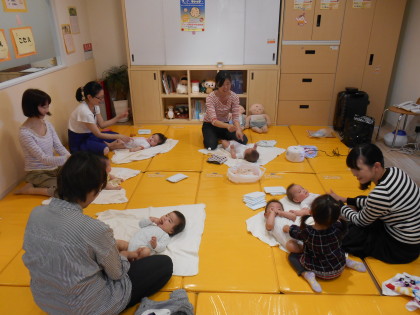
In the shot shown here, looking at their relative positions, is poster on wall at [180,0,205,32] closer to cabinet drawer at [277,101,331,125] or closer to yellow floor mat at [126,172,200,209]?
cabinet drawer at [277,101,331,125]

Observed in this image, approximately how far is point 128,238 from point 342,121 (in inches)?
136

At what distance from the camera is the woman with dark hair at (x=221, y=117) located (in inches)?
151

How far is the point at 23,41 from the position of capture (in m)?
3.27

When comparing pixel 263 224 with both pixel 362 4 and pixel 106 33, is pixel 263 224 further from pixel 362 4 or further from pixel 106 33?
pixel 106 33

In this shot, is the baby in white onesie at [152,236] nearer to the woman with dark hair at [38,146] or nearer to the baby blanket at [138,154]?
the woman with dark hair at [38,146]

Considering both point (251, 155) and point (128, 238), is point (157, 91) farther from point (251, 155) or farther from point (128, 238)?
point (128, 238)

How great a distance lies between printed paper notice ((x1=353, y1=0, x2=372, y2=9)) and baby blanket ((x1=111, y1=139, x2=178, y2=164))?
118 inches

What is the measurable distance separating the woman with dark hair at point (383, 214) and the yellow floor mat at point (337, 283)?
0.20 m

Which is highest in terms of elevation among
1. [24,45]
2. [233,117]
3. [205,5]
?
[205,5]

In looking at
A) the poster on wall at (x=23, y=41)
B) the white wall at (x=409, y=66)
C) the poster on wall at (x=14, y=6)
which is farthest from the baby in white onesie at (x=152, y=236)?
the white wall at (x=409, y=66)

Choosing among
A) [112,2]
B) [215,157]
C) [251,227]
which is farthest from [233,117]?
[112,2]

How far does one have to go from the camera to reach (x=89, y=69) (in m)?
4.85

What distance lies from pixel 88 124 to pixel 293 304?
2740 mm

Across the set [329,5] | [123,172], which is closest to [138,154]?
[123,172]
